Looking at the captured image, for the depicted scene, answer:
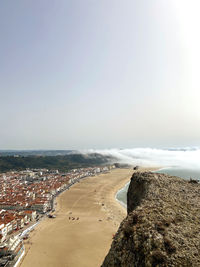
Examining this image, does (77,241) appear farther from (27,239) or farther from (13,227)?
(13,227)

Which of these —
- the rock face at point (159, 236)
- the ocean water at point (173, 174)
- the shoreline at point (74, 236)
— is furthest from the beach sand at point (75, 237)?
the rock face at point (159, 236)

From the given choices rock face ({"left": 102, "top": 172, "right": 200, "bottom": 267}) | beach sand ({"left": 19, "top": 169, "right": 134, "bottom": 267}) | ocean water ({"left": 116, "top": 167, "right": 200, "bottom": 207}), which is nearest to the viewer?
rock face ({"left": 102, "top": 172, "right": 200, "bottom": 267})

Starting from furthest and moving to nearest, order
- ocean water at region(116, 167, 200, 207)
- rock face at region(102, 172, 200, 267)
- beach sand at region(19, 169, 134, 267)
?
ocean water at region(116, 167, 200, 207) → beach sand at region(19, 169, 134, 267) → rock face at region(102, 172, 200, 267)

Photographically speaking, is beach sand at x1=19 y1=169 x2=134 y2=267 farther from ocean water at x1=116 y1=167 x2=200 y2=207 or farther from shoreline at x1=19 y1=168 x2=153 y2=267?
ocean water at x1=116 y1=167 x2=200 y2=207

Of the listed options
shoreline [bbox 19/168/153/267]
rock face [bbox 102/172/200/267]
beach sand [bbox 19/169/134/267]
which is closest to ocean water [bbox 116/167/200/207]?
shoreline [bbox 19/168/153/267]

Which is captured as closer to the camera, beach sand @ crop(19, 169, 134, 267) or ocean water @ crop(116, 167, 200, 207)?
beach sand @ crop(19, 169, 134, 267)

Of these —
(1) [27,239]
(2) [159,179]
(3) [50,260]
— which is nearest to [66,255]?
(3) [50,260]

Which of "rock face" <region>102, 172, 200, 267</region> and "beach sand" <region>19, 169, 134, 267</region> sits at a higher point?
"rock face" <region>102, 172, 200, 267</region>
